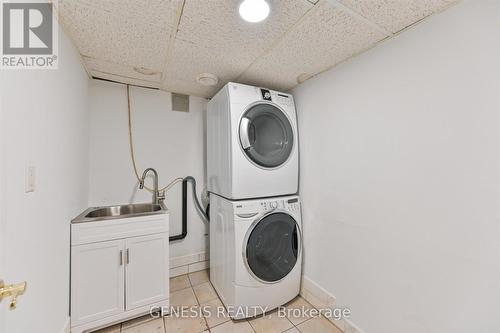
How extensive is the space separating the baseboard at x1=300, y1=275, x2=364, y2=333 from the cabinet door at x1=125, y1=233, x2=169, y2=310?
125cm

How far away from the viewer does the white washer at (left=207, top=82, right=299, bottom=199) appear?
165 centimetres

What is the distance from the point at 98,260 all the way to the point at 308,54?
2.18 meters

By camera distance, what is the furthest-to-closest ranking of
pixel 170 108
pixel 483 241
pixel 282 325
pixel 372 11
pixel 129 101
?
1. pixel 170 108
2. pixel 129 101
3. pixel 282 325
4. pixel 372 11
5. pixel 483 241

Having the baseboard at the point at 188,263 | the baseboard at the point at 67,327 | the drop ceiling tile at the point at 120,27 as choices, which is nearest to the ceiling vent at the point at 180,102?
the drop ceiling tile at the point at 120,27

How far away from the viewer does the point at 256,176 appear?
5.58 ft

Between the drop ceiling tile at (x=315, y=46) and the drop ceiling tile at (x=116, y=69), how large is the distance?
0.88 metres

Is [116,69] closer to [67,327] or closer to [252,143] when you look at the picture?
[252,143]

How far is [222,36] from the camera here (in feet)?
4.29

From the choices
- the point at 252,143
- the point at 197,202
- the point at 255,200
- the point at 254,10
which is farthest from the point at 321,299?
the point at 254,10

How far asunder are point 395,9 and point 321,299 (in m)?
2.09

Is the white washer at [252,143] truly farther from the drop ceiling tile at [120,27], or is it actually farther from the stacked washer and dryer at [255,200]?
the drop ceiling tile at [120,27]

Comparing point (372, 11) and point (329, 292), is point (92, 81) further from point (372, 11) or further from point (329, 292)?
point (329, 292)

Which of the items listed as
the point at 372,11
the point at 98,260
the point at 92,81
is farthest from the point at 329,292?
the point at 92,81

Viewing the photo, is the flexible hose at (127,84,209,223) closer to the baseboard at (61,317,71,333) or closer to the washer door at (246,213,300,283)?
the washer door at (246,213,300,283)
